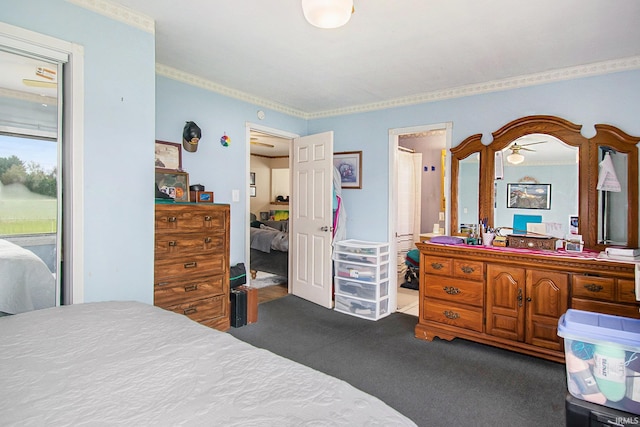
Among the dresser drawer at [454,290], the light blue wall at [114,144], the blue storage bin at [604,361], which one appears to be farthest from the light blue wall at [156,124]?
the blue storage bin at [604,361]

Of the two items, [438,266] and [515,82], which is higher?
[515,82]

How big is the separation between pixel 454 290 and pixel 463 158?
1385 mm

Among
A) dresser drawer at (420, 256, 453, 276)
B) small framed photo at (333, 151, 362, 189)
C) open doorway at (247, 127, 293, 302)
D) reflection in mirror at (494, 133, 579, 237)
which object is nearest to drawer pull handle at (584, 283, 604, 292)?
reflection in mirror at (494, 133, 579, 237)

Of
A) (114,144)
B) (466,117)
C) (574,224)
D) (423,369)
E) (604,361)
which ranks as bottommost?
(423,369)

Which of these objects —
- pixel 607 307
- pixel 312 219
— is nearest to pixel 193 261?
pixel 312 219

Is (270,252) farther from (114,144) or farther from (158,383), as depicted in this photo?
(158,383)

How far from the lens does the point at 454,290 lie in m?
3.26

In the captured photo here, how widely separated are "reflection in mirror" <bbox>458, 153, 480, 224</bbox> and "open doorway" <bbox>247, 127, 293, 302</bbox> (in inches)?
87.3

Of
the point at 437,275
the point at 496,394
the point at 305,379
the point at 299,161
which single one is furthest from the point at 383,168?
the point at 305,379

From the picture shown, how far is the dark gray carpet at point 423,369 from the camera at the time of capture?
221cm

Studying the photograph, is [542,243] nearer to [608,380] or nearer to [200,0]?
[608,380]

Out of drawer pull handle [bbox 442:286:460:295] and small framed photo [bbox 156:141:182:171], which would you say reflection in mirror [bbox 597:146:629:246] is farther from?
small framed photo [bbox 156:141:182:171]

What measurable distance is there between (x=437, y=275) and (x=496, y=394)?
1162mm

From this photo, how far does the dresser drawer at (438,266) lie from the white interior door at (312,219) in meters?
1.25
